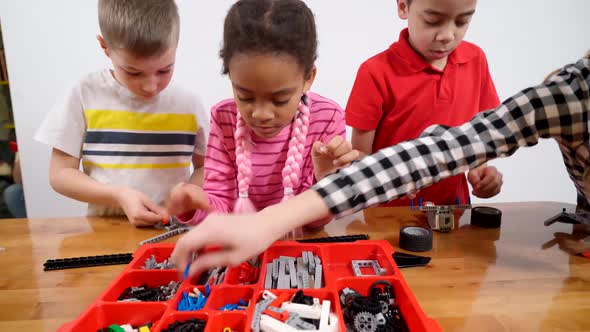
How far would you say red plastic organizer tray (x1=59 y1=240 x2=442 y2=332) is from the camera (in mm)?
616

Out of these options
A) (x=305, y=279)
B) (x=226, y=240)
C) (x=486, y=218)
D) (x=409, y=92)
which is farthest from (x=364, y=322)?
(x=409, y=92)

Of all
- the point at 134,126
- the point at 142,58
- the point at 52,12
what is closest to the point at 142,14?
the point at 142,58

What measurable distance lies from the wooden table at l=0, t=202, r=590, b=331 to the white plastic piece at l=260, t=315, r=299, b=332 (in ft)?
0.75

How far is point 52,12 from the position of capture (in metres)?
1.89

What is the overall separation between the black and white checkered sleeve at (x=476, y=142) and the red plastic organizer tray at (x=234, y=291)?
0.16 metres

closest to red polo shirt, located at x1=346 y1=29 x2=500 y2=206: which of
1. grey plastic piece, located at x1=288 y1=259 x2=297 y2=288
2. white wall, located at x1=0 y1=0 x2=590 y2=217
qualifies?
grey plastic piece, located at x1=288 y1=259 x2=297 y2=288

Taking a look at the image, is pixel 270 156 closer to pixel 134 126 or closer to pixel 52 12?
pixel 134 126

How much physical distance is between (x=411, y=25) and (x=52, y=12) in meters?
1.74

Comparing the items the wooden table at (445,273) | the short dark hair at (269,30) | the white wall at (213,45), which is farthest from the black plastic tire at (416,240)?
the white wall at (213,45)

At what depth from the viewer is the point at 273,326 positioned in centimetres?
60

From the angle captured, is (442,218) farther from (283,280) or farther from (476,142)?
(283,280)

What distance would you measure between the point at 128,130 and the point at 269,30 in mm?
649

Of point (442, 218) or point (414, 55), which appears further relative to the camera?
point (414, 55)

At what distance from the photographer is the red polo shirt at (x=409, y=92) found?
1132mm
